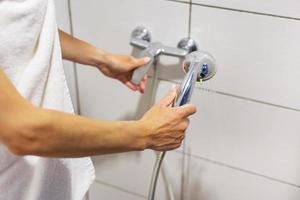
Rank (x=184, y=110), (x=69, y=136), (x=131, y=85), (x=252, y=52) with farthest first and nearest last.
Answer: (x=131, y=85)
(x=252, y=52)
(x=184, y=110)
(x=69, y=136)

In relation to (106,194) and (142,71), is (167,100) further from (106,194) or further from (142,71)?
(106,194)

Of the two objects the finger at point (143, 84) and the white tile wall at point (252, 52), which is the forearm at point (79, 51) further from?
the white tile wall at point (252, 52)

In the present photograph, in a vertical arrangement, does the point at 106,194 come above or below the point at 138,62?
below

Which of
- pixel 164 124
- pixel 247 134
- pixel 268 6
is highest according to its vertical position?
pixel 268 6

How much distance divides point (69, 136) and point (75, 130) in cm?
1

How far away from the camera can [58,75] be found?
0.79m

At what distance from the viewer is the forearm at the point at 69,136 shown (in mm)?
600

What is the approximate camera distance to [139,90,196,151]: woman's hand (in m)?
0.71

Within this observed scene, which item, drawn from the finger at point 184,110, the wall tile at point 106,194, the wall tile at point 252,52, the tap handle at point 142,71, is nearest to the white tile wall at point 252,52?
the wall tile at point 252,52

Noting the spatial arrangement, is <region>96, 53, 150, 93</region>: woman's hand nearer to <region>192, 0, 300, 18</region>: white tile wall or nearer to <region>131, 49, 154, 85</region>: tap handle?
<region>131, 49, 154, 85</region>: tap handle

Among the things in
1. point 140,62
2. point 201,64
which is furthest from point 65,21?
point 201,64

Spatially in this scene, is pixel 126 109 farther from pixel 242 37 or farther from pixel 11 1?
pixel 11 1

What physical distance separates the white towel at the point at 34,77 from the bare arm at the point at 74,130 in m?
0.13

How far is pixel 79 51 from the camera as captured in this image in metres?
0.93
